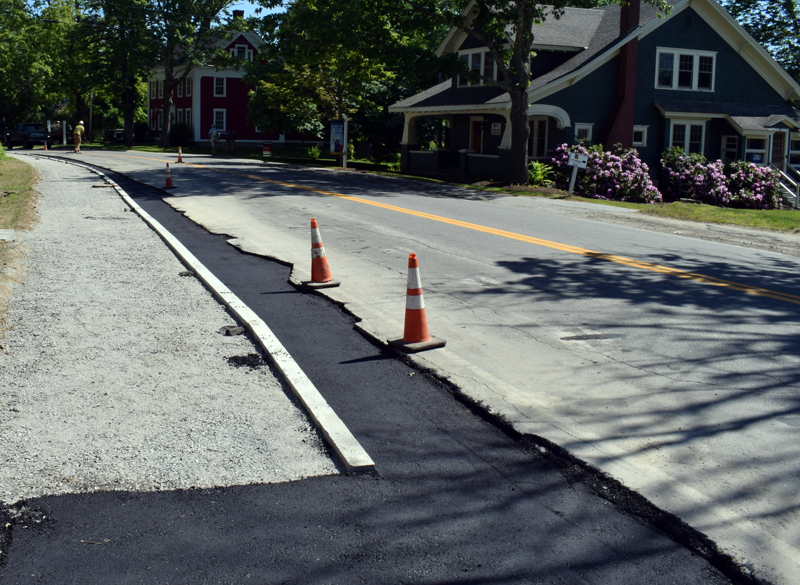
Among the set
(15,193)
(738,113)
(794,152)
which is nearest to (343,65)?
(738,113)

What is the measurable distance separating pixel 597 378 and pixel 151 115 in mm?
69825

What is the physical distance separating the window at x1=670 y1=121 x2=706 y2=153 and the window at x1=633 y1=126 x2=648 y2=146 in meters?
1.30

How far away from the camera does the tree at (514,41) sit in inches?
1027

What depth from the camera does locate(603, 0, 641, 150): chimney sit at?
3092cm

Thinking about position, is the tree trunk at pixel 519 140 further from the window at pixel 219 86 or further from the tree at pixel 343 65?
the window at pixel 219 86

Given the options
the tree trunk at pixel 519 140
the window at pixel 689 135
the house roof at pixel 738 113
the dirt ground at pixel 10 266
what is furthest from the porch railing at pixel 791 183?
the dirt ground at pixel 10 266

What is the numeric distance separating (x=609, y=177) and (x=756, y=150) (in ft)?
31.0

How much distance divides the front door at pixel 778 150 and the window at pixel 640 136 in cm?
613

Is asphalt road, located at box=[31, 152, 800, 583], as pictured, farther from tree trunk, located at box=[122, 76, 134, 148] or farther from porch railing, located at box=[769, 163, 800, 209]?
tree trunk, located at box=[122, 76, 134, 148]

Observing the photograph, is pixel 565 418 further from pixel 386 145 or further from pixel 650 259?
pixel 386 145

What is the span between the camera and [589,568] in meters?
3.47

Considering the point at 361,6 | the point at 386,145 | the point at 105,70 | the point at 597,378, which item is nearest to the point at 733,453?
the point at 597,378

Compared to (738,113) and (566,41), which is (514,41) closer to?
(566,41)

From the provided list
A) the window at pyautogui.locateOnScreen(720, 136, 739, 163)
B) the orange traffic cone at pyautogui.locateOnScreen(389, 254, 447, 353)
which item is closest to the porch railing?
the window at pyautogui.locateOnScreen(720, 136, 739, 163)
